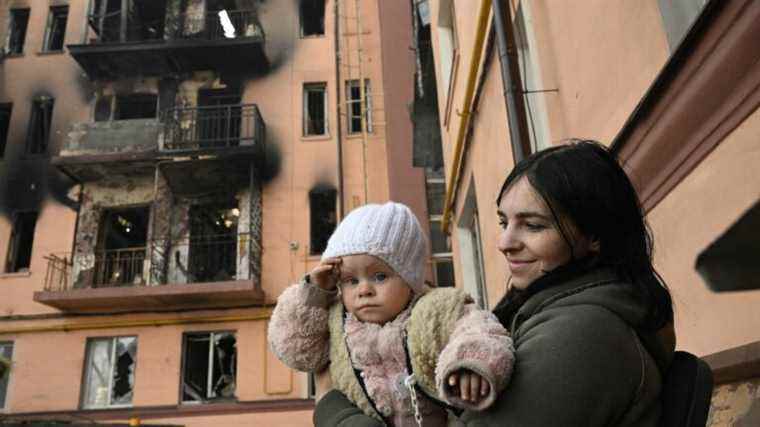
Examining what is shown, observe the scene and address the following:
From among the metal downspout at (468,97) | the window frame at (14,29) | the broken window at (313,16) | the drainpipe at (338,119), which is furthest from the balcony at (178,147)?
the metal downspout at (468,97)

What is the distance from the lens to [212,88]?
50.9 feet

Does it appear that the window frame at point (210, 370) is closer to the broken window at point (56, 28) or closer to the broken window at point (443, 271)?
the broken window at point (443, 271)

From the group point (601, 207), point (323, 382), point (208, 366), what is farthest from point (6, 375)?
point (601, 207)

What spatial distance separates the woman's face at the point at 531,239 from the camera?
48.1 inches

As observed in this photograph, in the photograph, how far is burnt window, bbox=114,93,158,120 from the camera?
51.5ft

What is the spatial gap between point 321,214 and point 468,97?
861cm

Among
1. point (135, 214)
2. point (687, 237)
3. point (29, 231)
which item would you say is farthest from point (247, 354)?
point (687, 237)

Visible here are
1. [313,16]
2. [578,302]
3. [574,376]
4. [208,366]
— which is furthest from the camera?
[313,16]

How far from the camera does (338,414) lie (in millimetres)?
1420

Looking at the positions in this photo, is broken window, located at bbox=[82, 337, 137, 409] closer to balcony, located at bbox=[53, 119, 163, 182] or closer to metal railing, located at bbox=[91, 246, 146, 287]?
metal railing, located at bbox=[91, 246, 146, 287]

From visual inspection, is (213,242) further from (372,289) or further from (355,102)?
(372,289)

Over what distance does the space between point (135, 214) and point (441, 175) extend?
8.44 metres

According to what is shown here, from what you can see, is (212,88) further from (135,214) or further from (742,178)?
(742,178)

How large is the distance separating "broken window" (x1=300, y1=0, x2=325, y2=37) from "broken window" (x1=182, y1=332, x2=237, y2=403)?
8972 mm
